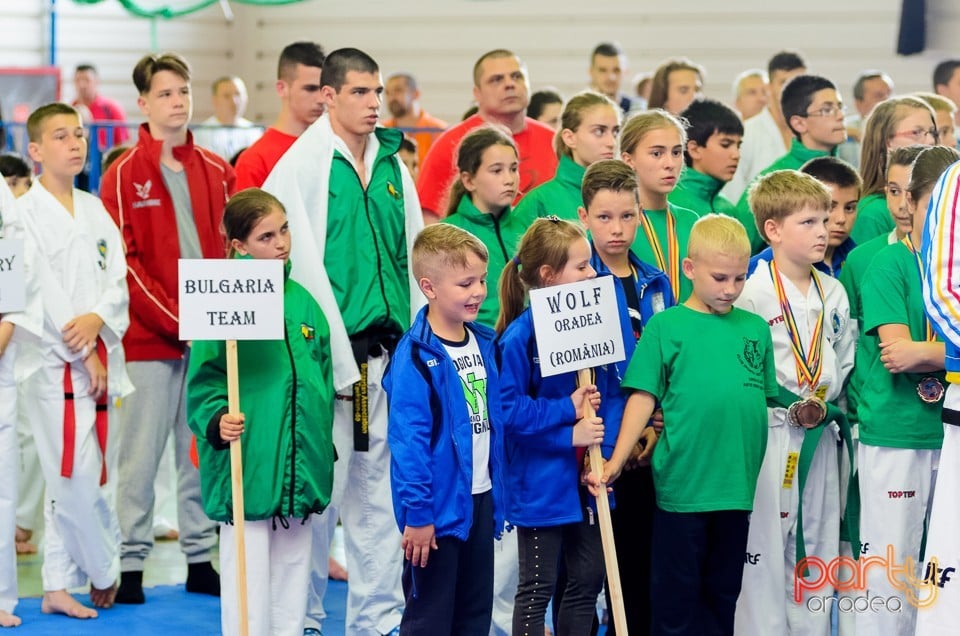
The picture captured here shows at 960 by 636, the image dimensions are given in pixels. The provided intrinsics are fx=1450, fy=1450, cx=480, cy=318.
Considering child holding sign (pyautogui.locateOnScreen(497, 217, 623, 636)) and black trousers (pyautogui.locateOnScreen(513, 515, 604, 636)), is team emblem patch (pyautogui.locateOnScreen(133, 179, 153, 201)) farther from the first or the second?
black trousers (pyautogui.locateOnScreen(513, 515, 604, 636))

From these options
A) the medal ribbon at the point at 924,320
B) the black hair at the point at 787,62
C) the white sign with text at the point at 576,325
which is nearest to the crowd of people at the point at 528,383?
the medal ribbon at the point at 924,320

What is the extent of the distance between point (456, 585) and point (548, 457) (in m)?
0.50

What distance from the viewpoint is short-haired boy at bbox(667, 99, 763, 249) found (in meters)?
6.09

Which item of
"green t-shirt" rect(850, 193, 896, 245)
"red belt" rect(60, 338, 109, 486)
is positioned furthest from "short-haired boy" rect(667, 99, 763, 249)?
"red belt" rect(60, 338, 109, 486)

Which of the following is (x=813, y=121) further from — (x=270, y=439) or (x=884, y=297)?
(x=270, y=439)

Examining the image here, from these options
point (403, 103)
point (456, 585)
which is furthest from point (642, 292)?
point (403, 103)

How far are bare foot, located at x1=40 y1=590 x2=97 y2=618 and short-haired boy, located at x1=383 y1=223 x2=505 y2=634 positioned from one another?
2.02m

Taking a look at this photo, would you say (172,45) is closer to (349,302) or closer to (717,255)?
(349,302)

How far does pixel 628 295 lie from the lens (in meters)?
4.94

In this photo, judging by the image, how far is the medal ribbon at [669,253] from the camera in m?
5.27

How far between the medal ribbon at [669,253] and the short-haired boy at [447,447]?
985 mm

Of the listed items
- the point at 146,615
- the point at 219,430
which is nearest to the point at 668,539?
the point at 219,430

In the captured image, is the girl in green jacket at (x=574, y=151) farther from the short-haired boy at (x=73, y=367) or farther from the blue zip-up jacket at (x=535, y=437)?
the short-haired boy at (x=73, y=367)

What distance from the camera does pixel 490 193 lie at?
5.67m
